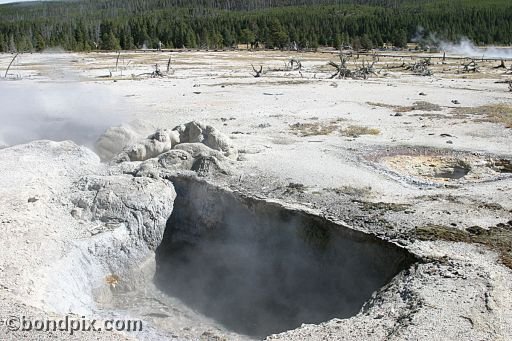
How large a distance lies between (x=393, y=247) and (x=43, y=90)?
20709 millimetres

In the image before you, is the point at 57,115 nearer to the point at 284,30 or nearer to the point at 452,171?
the point at 452,171

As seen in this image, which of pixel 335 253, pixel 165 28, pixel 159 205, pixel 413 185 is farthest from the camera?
pixel 165 28

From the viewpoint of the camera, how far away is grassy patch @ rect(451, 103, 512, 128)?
18.1 m

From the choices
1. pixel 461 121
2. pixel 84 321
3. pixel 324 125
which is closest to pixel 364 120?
pixel 324 125

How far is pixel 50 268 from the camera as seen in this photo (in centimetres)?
816

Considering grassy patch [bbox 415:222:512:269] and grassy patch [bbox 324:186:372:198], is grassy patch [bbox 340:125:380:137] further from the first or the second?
grassy patch [bbox 415:222:512:269]

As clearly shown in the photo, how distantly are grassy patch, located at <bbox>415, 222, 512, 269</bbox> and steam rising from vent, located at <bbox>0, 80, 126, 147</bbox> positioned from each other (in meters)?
8.69

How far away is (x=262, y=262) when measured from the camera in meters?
9.78

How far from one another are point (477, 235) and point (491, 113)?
12273 mm

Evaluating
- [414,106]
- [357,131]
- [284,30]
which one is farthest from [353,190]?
[284,30]

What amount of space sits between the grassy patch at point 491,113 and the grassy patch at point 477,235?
367 inches

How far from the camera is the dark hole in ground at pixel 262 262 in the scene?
28.0 ft

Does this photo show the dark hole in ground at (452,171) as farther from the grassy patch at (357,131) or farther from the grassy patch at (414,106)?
the grassy patch at (414,106)

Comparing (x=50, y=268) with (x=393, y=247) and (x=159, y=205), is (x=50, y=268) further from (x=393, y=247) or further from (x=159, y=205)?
(x=393, y=247)
